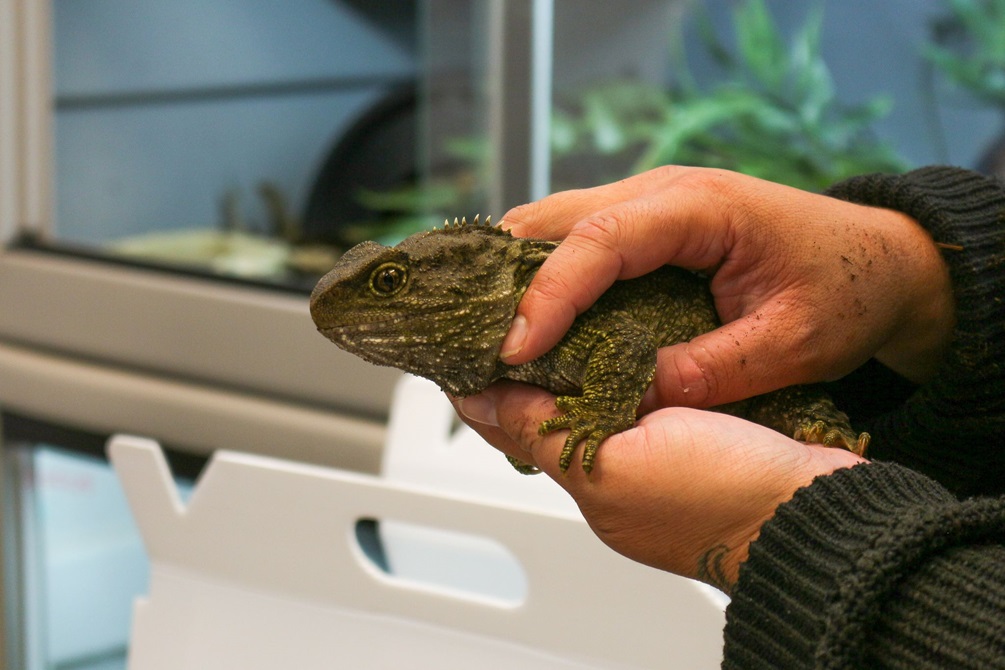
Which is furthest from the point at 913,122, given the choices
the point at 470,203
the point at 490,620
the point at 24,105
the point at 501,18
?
the point at 24,105

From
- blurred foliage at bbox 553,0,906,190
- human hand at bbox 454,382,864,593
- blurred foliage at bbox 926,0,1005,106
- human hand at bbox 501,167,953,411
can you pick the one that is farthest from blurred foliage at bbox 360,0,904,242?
human hand at bbox 454,382,864,593

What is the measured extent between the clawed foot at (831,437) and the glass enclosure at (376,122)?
114 cm

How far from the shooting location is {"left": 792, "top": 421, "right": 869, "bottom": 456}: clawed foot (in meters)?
1.02

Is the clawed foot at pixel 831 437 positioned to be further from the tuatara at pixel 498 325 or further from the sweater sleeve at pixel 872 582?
the sweater sleeve at pixel 872 582

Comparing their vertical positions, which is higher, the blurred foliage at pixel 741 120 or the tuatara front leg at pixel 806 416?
the blurred foliage at pixel 741 120

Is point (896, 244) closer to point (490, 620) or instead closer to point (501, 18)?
point (490, 620)

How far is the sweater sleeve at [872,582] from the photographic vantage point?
0.75 m

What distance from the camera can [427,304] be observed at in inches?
38.7

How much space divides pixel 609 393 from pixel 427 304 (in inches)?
8.3

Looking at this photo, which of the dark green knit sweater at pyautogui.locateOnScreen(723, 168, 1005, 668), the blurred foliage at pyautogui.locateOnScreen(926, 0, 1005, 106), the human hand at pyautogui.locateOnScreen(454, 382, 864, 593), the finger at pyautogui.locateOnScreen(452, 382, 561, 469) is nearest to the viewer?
the dark green knit sweater at pyautogui.locateOnScreen(723, 168, 1005, 668)

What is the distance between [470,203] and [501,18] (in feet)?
1.85

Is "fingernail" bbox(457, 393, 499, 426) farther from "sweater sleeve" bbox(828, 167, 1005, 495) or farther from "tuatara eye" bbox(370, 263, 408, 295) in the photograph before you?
"sweater sleeve" bbox(828, 167, 1005, 495)

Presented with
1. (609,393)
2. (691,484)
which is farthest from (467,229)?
(691,484)

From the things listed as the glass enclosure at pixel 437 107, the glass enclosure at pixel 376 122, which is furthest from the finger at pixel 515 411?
the glass enclosure at pixel 437 107
